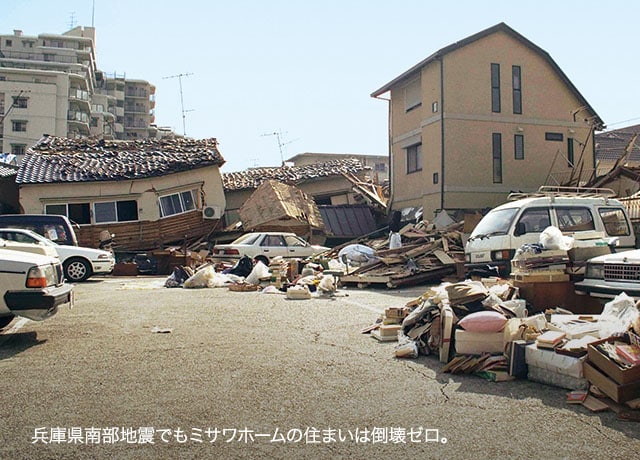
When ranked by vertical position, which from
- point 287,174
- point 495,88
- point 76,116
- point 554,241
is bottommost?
point 554,241

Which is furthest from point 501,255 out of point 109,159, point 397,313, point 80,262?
point 109,159

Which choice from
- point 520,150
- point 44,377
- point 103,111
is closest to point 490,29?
point 520,150

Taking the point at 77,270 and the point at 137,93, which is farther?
the point at 137,93

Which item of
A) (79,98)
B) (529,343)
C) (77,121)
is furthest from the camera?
(79,98)

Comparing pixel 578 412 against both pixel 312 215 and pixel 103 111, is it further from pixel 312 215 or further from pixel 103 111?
pixel 103 111

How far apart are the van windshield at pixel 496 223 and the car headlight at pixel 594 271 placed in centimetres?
410

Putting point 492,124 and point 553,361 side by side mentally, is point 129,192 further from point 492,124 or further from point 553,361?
point 553,361

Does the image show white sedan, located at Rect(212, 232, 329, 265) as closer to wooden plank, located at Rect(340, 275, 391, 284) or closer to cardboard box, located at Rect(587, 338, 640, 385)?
wooden plank, located at Rect(340, 275, 391, 284)

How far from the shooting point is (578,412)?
4.38 metres

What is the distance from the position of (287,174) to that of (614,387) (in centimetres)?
2793

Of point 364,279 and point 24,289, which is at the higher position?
point 24,289

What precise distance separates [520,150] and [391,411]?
67.5ft

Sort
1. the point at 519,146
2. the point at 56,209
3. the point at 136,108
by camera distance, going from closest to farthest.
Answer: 1. the point at 519,146
2. the point at 56,209
3. the point at 136,108

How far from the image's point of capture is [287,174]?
1245 inches
